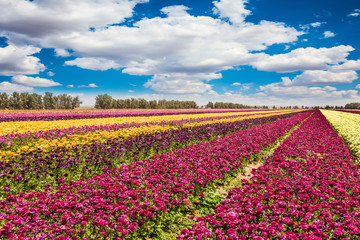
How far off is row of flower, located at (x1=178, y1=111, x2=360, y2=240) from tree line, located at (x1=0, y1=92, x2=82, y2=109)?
11507cm

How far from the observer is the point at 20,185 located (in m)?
6.31

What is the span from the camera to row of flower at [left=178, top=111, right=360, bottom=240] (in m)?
3.53

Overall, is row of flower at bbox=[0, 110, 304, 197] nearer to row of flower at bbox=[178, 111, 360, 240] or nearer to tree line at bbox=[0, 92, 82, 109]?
row of flower at bbox=[178, 111, 360, 240]

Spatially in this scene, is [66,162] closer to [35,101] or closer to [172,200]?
[172,200]

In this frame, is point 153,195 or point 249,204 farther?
point 153,195

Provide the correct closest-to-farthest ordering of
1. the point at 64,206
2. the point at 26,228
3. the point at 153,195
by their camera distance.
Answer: the point at 26,228 → the point at 64,206 → the point at 153,195

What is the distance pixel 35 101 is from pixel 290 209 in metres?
119

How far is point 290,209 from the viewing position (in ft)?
13.8

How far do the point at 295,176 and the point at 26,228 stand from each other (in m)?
6.76

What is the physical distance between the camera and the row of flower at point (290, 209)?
11.6ft

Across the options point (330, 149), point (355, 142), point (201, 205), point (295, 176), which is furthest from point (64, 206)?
point (355, 142)

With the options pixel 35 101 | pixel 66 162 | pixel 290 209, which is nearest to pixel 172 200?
pixel 290 209

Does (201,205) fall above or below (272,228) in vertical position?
below

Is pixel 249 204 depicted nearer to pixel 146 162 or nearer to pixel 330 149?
pixel 146 162
